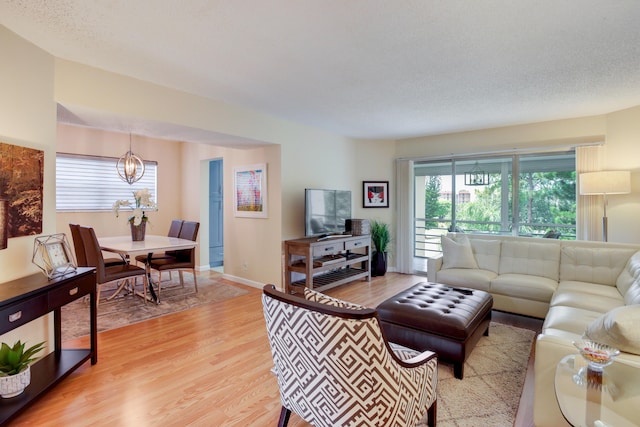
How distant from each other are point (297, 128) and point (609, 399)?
4.34 meters

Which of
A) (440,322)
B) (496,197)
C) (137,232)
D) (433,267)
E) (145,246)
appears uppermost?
(496,197)

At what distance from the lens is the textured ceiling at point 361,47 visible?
1921mm

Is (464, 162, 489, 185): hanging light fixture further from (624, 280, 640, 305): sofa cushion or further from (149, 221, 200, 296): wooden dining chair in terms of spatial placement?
(149, 221, 200, 296): wooden dining chair

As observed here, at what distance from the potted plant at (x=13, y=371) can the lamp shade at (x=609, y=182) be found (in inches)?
219

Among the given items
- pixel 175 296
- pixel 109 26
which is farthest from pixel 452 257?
pixel 109 26

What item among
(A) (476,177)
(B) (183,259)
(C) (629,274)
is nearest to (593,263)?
(C) (629,274)

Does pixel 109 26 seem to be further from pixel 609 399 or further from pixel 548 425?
pixel 548 425

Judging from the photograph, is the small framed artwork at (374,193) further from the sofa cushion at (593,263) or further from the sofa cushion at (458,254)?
the sofa cushion at (593,263)

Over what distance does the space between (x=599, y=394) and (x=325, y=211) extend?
377cm

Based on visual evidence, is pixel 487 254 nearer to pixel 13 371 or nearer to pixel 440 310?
pixel 440 310

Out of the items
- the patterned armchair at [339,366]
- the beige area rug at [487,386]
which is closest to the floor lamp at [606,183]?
the beige area rug at [487,386]

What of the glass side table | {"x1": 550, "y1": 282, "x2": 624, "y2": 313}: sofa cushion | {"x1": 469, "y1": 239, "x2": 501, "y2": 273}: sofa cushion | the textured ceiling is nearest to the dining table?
the textured ceiling

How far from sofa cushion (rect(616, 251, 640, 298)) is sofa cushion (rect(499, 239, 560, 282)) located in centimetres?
56

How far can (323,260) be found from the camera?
4613 mm
